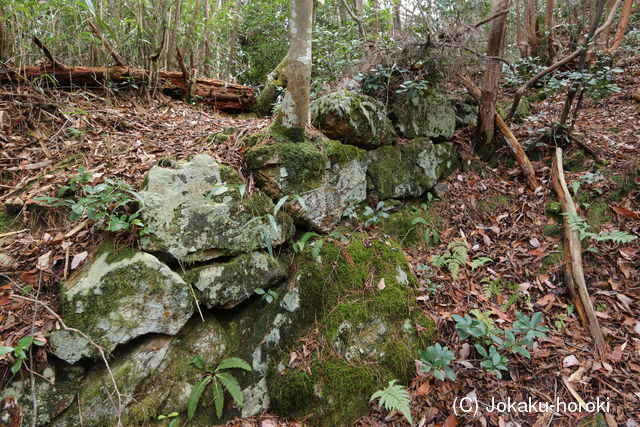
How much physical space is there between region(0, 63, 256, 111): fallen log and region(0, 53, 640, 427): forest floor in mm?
233

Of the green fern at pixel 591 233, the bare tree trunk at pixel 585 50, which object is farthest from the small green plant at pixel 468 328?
the bare tree trunk at pixel 585 50

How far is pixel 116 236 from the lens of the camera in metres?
2.78

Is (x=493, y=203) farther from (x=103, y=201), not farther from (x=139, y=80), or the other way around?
(x=139, y=80)

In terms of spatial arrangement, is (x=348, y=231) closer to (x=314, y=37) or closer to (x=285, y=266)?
(x=285, y=266)

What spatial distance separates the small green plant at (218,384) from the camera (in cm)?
254

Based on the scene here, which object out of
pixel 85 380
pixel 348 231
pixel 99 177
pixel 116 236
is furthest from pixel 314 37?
pixel 85 380

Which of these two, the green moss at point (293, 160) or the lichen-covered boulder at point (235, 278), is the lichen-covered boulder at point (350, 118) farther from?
the lichen-covered boulder at point (235, 278)

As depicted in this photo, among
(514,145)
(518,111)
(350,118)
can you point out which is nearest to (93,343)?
(350,118)

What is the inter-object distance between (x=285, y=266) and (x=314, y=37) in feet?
19.6

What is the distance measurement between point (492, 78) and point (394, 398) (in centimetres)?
484

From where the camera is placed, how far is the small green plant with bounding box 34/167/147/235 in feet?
8.64

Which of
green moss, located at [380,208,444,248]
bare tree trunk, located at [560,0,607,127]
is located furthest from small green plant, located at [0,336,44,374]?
bare tree trunk, located at [560,0,607,127]

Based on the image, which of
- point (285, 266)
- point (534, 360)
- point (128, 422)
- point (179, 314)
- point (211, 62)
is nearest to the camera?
point (128, 422)

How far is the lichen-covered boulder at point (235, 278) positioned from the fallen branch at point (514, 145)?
13.0 ft
